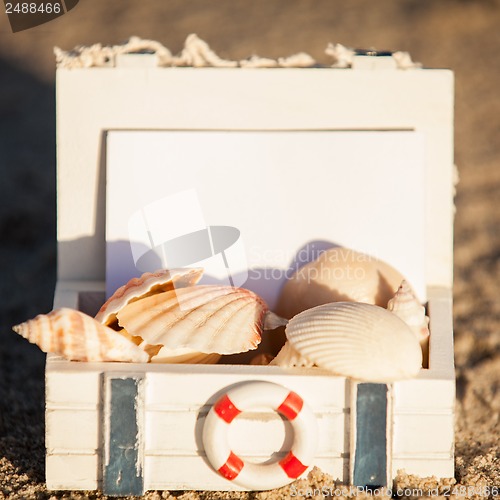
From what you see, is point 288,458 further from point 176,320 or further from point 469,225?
point 469,225

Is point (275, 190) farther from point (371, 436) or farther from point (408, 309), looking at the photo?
point (371, 436)

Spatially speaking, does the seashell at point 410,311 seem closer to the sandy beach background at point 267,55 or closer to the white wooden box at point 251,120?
the white wooden box at point 251,120

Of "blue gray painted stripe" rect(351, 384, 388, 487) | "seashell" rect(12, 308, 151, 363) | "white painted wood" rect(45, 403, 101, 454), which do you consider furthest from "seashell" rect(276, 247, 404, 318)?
"white painted wood" rect(45, 403, 101, 454)

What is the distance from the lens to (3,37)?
5.00m

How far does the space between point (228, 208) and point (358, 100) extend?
46cm

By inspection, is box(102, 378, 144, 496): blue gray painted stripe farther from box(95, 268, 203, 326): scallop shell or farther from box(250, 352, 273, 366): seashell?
box(250, 352, 273, 366): seashell

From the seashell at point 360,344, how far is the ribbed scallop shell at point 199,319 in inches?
6.4

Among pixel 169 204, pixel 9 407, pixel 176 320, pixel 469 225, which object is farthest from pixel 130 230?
pixel 469 225

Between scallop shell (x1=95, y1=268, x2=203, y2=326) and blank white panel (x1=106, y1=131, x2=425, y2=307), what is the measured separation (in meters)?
0.21

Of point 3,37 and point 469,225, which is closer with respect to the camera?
point 469,225

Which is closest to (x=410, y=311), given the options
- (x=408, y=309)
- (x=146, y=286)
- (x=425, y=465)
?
(x=408, y=309)

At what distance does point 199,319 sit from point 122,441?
32 cm

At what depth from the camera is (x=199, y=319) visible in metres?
1.83

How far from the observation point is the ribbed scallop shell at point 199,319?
177 centimetres
